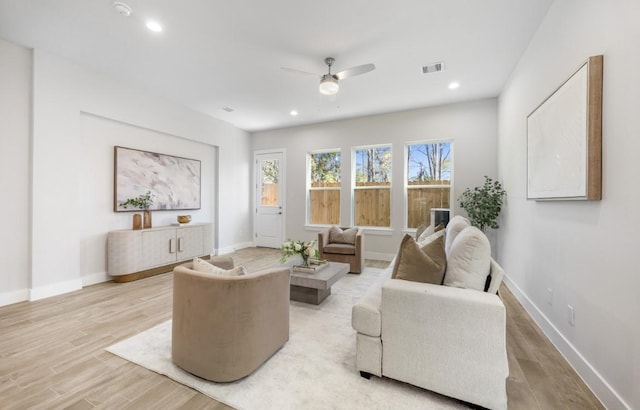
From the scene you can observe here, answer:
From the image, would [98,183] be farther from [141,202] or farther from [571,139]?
[571,139]

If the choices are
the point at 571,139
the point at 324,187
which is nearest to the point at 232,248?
the point at 324,187

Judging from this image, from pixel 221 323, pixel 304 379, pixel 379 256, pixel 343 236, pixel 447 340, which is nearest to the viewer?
pixel 447 340

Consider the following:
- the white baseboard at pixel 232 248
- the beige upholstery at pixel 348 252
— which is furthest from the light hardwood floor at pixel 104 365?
the white baseboard at pixel 232 248

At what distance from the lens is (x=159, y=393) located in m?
1.64

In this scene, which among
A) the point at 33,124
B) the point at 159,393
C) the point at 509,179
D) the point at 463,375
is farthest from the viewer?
the point at 509,179

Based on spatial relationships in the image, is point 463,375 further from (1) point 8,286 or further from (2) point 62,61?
(2) point 62,61

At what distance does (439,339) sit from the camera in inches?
61.1

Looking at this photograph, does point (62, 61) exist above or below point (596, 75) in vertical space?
above

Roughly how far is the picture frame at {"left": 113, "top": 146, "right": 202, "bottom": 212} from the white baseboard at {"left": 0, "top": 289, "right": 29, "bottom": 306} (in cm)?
137

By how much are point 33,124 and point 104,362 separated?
3010 millimetres

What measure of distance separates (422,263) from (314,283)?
4.35ft

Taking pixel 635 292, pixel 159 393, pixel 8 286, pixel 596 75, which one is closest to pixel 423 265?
pixel 635 292

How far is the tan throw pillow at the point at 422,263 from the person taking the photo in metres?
1.76

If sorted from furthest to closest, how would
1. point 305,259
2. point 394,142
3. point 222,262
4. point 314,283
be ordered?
1. point 394,142
2. point 305,259
3. point 314,283
4. point 222,262
